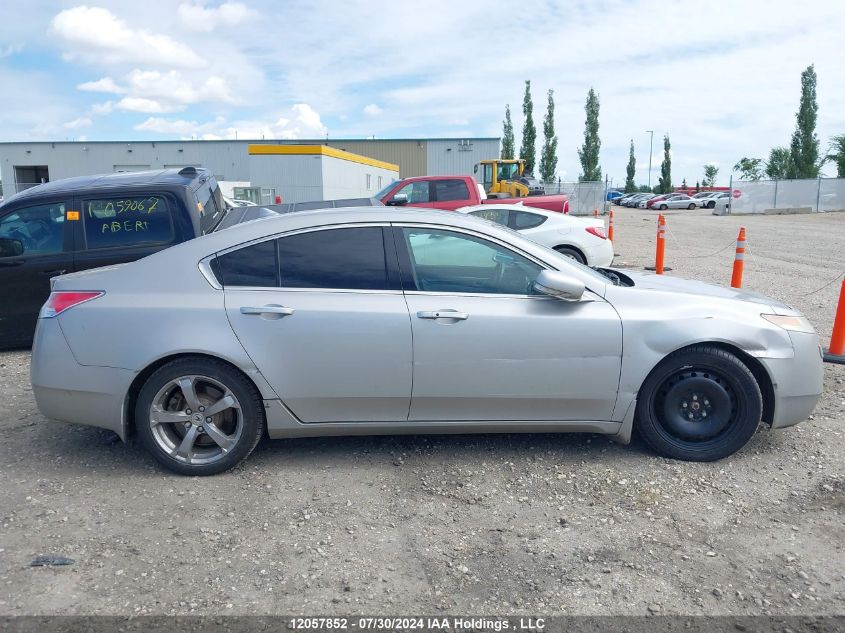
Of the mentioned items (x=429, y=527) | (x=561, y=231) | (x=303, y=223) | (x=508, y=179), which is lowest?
(x=429, y=527)

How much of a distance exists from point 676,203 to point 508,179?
97.1 ft

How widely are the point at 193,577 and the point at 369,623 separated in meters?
0.88

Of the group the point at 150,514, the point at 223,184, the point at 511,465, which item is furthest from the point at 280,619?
the point at 223,184

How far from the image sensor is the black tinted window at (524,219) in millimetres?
10953

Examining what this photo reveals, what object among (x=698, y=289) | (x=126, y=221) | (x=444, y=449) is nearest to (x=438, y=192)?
(x=126, y=221)

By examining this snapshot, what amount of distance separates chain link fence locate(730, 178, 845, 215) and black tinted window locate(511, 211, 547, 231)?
36.2 meters

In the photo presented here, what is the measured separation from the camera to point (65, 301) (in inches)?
158

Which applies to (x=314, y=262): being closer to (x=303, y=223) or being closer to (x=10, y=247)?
(x=303, y=223)

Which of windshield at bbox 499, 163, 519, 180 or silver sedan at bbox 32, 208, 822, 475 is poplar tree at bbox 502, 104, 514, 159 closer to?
windshield at bbox 499, 163, 519, 180

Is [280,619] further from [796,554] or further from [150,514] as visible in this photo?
[796,554]

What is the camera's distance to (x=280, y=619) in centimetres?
272

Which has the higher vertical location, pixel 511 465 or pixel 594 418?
pixel 594 418

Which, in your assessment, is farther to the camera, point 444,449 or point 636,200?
point 636,200

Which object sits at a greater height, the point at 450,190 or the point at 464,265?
the point at 450,190
